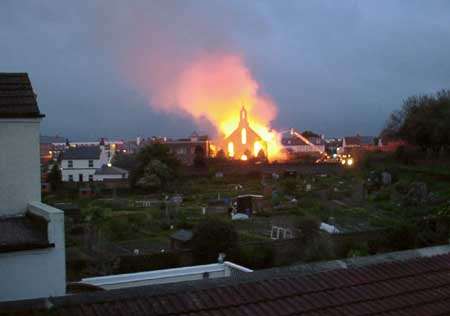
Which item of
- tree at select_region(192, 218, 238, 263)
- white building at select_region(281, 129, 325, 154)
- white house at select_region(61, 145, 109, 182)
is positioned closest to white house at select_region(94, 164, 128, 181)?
white house at select_region(61, 145, 109, 182)

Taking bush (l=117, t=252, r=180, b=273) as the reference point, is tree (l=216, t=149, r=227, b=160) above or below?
above

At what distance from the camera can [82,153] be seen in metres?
58.1

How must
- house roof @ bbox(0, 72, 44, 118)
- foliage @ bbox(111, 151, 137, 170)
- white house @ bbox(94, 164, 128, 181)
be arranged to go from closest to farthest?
1. house roof @ bbox(0, 72, 44, 118)
2. white house @ bbox(94, 164, 128, 181)
3. foliage @ bbox(111, 151, 137, 170)

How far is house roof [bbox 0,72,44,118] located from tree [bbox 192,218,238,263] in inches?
424

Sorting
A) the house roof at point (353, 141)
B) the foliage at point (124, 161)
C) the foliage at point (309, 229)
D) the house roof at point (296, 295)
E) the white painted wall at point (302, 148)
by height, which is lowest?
the foliage at point (309, 229)

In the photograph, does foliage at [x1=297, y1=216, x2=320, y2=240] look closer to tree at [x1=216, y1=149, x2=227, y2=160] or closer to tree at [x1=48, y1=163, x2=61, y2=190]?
tree at [x1=48, y1=163, x2=61, y2=190]

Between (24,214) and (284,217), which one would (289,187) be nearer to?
(284,217)

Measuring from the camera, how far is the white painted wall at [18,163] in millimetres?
6402

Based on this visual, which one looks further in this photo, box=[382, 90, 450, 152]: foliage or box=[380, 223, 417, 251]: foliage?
box=[382, 90, 450, 152]: foliage

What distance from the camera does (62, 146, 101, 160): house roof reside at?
187 ft

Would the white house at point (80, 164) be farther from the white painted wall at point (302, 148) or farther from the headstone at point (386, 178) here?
the white painted wall at point (302, 148)

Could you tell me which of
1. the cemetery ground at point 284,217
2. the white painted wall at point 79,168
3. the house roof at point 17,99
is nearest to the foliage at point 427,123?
the cemetery ground at point 284,217

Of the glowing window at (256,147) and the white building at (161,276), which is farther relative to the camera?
the glowing window at (256,147)

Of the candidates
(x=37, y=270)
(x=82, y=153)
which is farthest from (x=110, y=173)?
(x=37, y=270)
